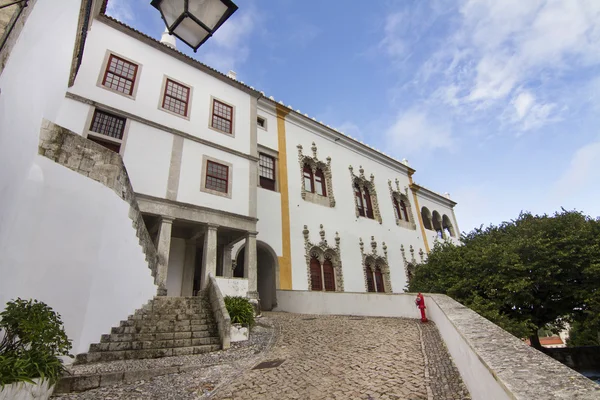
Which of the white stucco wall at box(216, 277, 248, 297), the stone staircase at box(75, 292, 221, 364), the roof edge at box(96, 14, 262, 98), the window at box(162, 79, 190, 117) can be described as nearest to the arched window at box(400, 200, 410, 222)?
the roof edge at box(96, 14, 262, 98)

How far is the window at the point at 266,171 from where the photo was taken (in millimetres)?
15594

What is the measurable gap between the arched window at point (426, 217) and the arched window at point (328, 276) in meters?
12.9

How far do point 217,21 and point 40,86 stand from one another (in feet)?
11.8

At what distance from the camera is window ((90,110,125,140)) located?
10039 mm

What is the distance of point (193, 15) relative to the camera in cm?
285

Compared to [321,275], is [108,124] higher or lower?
higher

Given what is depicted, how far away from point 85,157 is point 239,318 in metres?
4.60

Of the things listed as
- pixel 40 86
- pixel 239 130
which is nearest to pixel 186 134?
pixel 239 130

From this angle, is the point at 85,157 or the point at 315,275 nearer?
the point at 85,157

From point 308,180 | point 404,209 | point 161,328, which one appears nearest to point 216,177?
point 161,328

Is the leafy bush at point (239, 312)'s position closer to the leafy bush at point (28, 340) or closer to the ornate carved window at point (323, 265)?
the leafy bush at point (28, 340)

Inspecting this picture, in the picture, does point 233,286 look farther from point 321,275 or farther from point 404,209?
point 404,209

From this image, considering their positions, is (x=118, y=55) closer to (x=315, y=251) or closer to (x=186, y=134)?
(x=186, y=134)

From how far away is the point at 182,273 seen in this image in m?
11.9
